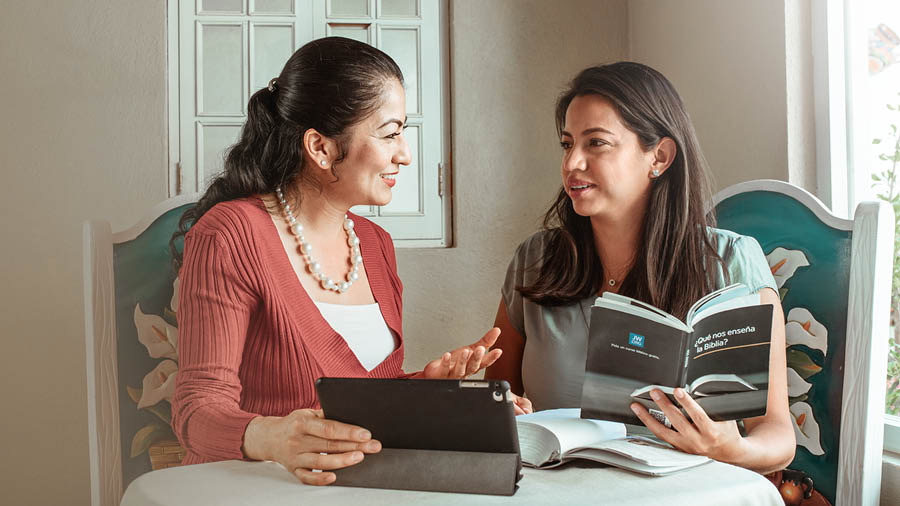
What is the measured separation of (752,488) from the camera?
102 centimetres

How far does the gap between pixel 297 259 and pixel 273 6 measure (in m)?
1.37

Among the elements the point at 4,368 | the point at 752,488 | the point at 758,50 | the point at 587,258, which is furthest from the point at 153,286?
the point at 758,50

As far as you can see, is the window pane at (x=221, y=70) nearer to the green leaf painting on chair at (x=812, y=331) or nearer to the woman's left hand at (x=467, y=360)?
the woman's left hand at (x=467, y=360)

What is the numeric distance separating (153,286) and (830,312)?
1602mm

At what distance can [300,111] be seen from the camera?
1689 mm

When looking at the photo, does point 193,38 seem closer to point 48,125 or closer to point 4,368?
point 48,125

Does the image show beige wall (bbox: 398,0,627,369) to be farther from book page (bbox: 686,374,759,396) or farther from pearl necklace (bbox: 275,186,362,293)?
book page (bbox: 686,374,759,396)

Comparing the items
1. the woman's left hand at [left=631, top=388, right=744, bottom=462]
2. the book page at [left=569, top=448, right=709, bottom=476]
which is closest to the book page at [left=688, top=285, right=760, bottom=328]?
the woman's left hand at [left=631, top=388, right=744, bottom=462]

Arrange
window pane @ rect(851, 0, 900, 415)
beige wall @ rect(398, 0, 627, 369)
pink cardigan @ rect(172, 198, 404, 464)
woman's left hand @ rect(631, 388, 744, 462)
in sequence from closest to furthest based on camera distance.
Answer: woman's left hand @ rect(631, 388, 744, 462) → pink cardigan @ rect(172, 198, 404, 464) → window pane @ rect(851, 0, 900, 415) → beige wall @ rect(398, 0, 627, 369)

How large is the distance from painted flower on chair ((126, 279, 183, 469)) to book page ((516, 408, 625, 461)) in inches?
39.3

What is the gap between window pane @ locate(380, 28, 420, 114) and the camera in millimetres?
2748

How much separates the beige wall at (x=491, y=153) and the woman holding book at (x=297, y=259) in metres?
0.76

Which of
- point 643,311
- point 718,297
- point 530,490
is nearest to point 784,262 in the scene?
point 718,297

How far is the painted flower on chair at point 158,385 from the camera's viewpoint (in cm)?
183
